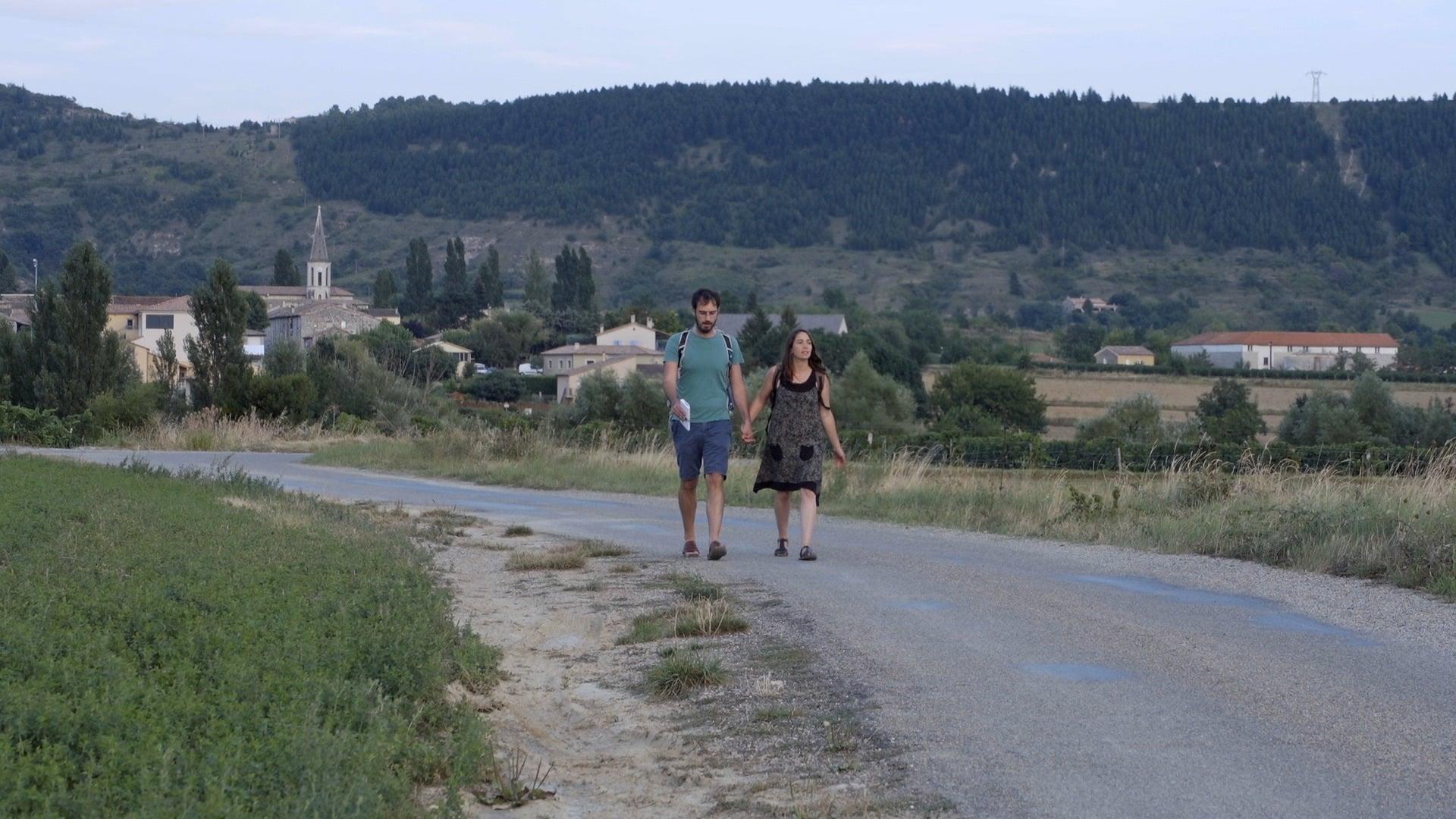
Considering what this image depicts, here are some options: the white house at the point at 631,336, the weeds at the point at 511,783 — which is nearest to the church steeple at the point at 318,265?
the white house at the point at 631,336

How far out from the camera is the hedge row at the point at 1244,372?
290ft

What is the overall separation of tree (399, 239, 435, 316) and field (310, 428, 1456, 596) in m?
127

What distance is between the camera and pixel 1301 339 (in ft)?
429

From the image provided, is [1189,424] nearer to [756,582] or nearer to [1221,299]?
[756,582]

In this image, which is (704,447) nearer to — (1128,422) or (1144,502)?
(1144,502)

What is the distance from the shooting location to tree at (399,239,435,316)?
490 ft

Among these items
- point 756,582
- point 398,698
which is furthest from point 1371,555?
point 398,698

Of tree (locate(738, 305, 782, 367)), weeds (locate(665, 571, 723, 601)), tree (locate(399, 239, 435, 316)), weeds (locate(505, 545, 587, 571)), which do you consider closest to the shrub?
weeds (locate(505, 545, 587, 571))

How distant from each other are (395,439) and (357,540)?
1861 cm

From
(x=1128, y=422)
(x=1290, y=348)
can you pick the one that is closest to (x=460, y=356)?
(x=1128, y=422)

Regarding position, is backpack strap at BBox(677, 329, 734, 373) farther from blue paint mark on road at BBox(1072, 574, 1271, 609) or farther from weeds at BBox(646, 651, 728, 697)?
weeds at BBox(646, 651, 728, 697)

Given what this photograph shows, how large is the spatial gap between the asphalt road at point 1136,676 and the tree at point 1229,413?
48188 mm

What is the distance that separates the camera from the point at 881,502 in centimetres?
1747

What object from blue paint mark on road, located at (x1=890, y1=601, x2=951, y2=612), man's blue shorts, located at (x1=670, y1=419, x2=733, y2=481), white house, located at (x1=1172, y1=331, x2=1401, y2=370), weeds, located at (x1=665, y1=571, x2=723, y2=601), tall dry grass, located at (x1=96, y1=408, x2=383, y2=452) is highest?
man's blue shorts, located at (x1=670, y1=419, x2=733, y2=481)
